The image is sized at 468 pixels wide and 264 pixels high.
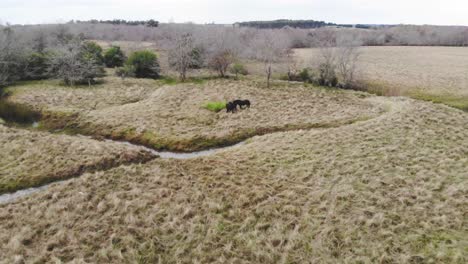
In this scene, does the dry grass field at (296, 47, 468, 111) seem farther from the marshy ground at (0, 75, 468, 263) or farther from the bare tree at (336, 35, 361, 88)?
the marshy ground at (0, 75, 468, 263)

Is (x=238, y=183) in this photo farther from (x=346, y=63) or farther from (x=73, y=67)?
(x=73, y=67)

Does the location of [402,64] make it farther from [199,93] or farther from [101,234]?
[101,234]

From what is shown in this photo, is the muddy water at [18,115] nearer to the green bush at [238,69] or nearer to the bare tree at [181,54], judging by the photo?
the bare tree at [181,54]

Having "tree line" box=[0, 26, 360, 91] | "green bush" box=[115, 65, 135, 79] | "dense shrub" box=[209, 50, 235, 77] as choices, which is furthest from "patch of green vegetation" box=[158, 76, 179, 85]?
"dense shrub" box=[209, 50, 235, 77]

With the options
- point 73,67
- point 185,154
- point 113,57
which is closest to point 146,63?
point 73,67

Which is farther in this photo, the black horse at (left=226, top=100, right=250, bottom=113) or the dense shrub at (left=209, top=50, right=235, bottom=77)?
the dense shrub at (left=209, top=50, right=235, bottom=77)

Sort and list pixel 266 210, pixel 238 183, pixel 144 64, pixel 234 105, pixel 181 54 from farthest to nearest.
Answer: pixel 144 64, pixel 181 54, pixel 234 105, pixel 238 183, pixel 266 210
